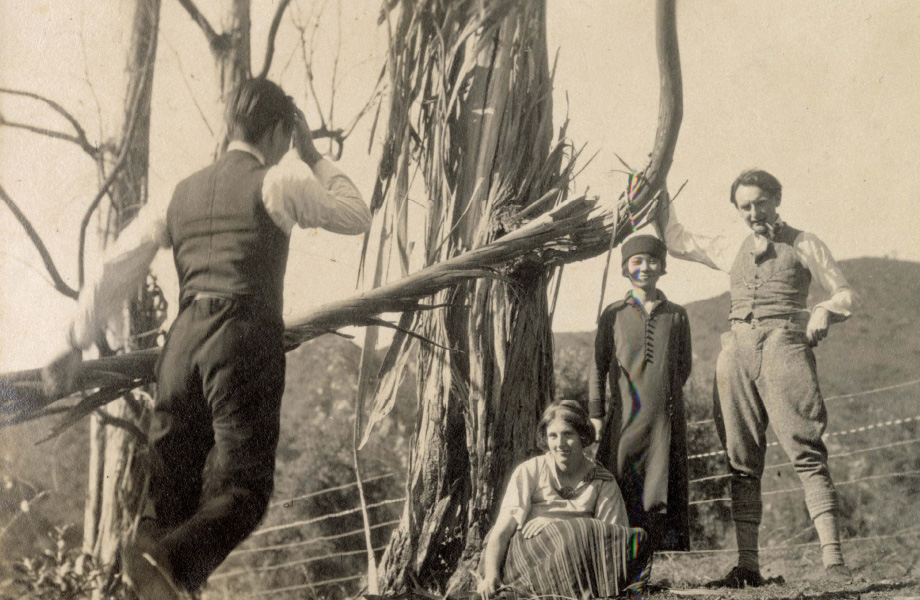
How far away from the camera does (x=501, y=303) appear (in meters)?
3.79

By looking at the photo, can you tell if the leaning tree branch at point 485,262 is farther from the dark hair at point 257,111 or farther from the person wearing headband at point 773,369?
the dark hair at point 257,111

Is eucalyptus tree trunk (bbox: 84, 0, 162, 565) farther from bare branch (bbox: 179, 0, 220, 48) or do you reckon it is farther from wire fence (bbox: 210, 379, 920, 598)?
wire fence (bbox: 210, 379, 920, 598)

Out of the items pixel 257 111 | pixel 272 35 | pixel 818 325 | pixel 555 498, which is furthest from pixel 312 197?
pixel 818 325

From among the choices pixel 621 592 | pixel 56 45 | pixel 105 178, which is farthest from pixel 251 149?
pixel 621 592

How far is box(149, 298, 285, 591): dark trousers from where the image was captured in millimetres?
3439

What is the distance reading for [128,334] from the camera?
164 inches

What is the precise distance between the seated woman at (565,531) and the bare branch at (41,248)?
204 centimetres

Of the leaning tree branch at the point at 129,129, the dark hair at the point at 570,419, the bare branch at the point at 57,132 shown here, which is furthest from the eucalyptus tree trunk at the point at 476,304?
the bare branch at the point at 57,132

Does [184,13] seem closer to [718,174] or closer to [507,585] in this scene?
[718,174]

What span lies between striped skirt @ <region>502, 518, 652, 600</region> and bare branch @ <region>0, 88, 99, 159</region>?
249 cm

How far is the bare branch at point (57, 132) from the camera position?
13.9 ft

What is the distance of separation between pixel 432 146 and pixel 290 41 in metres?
0.77

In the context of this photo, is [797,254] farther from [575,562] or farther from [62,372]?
[62,372]

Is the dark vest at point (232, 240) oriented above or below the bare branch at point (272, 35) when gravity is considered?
Result: below
